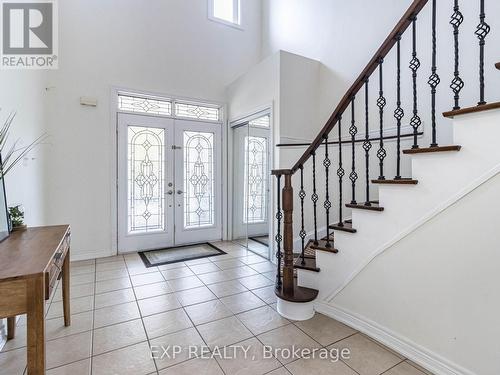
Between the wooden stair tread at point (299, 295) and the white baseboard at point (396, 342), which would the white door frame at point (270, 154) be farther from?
the white baseboard at point (396, 342)

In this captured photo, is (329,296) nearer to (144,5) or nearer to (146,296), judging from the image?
(146,296)

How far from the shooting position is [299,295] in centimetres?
229

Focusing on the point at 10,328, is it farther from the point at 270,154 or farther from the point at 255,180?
the point at 255,180

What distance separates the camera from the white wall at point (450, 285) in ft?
4.67

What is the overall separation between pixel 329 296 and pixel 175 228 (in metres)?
2.98

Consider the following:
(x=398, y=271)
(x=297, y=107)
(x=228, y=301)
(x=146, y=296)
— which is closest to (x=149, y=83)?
(x=297, y=107)

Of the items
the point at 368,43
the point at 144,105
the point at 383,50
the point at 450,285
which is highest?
the point at 368,43

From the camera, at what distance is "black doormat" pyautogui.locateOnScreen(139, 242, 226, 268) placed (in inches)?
149

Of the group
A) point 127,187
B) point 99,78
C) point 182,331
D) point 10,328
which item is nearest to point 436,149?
point 182,331

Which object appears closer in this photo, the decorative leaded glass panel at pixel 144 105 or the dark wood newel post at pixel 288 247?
the dark wood newel post at pixel 288 247

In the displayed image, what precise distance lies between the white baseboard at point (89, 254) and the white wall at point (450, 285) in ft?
12.2

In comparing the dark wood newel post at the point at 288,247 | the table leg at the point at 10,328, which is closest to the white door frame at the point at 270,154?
the dark wood newel post at the point at 288,247

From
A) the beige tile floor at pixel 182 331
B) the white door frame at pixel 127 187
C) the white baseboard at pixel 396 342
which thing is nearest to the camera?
the white baseboard at pixel 396 342

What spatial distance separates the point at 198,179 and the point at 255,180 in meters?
1.01
